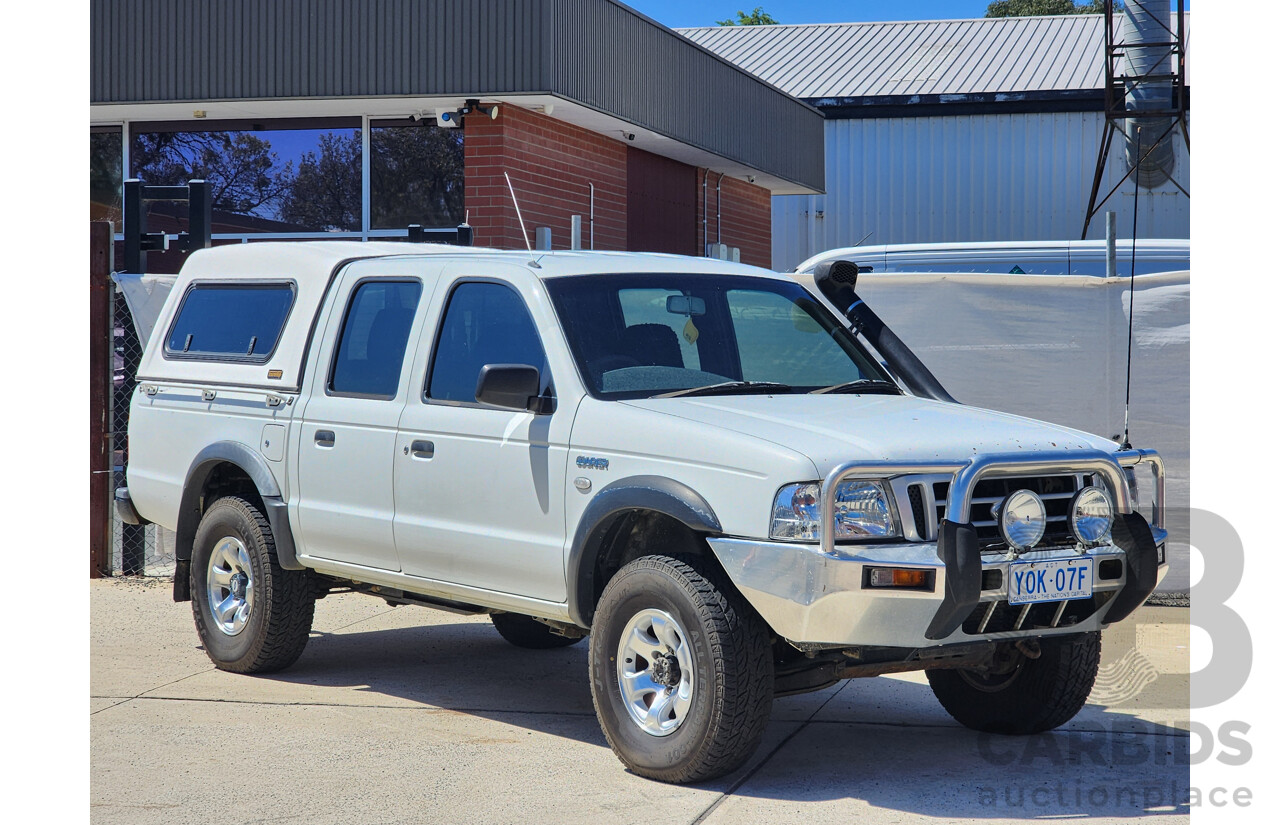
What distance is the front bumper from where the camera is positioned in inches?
196

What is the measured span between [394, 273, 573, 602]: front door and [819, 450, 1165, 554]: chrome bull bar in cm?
132

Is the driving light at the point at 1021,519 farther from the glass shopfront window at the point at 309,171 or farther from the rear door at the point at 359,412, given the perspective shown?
the glass shopfront window at the point at 309,171

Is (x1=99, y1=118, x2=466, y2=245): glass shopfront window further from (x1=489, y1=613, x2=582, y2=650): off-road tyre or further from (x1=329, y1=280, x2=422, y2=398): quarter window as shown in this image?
(x1=329, y1=280, x2=422, y2=398): quarter window

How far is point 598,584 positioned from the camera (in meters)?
6.08

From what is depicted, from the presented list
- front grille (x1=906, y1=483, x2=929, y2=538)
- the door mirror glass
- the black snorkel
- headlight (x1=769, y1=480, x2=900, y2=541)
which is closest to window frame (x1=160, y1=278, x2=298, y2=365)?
the door mirror glass

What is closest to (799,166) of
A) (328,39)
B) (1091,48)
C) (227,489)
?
(328,39)

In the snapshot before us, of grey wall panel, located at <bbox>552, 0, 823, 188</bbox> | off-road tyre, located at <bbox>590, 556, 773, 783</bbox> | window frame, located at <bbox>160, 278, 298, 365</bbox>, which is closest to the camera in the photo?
off-road tyre, located at <bbox>590, 556, 773, 783</bbox>

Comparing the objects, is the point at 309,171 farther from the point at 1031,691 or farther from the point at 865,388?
the point at 1031,691

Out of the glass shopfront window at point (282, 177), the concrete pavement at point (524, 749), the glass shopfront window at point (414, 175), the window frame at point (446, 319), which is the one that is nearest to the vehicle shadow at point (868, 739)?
the concrete pavement at point (524, 749)

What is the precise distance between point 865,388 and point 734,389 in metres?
0.72

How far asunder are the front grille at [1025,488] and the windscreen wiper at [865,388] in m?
1.12

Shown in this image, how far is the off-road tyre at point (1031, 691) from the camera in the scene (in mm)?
6066

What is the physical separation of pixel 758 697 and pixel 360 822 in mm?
1489

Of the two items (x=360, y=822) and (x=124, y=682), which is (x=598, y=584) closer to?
(x=360, y=822)
